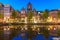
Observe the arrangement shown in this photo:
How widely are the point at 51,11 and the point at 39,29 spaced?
0.34 meters

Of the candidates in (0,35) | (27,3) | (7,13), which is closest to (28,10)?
(27,3)

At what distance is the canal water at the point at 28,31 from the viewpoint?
10.4ft

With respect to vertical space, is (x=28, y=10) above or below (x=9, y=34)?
above

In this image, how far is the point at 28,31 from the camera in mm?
3199

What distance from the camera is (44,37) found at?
Result: 3.11 meters

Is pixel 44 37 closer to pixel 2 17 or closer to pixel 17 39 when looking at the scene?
pixel 17 39

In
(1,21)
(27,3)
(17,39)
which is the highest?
(27,3)

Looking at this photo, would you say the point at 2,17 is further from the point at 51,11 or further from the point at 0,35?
the point at 51,11

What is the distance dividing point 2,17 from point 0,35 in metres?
0.29

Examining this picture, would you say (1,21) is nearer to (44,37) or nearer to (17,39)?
(17,39)

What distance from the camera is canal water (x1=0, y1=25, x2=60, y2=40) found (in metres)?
3.17

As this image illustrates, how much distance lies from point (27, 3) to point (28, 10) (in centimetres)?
12

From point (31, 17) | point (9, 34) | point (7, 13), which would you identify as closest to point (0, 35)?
point (9, 34)

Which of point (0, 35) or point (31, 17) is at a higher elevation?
point (31, 17)
